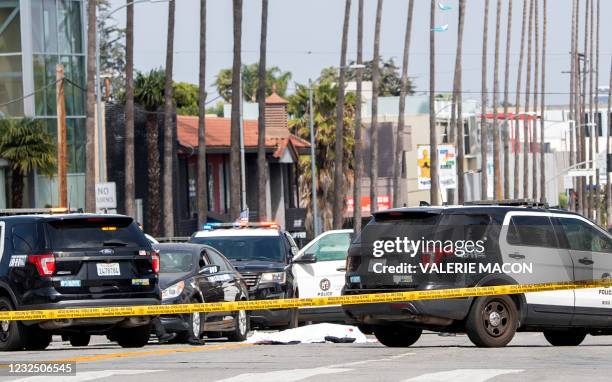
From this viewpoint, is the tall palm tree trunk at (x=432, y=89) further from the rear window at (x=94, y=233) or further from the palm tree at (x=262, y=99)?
the rear window at (x=94, y=233)

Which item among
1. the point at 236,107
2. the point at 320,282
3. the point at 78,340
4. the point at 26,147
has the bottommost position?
the point at 78,340

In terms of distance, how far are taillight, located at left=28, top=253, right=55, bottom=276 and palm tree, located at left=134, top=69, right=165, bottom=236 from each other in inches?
1599

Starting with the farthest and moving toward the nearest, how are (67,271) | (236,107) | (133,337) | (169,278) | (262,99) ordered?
1. (262,99)
2. (236,107)
3. (169,278)
4. (133,337)
5. (67,271)

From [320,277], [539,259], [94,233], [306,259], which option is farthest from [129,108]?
[539,259]

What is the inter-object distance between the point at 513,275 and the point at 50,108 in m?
37.5

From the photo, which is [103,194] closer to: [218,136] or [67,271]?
[218,136]

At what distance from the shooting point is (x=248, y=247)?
87.5 feet

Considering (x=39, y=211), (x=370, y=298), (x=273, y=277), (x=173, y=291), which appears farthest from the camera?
(x=273, y=277)

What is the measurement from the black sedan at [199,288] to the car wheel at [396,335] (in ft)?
9.16

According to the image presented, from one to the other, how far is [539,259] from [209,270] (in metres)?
5.14

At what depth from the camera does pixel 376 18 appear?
64438mm

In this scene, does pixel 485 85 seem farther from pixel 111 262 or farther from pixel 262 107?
pixel 111 262

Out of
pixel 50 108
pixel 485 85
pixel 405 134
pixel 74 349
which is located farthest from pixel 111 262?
pixel 405 134

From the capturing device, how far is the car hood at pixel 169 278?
20.9 meters
